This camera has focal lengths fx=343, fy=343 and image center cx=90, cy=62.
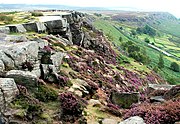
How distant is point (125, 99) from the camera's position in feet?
90.0

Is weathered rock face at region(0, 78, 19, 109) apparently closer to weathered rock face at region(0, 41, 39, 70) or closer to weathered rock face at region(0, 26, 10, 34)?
weathered rock face at region(0, 41, 39, 70)

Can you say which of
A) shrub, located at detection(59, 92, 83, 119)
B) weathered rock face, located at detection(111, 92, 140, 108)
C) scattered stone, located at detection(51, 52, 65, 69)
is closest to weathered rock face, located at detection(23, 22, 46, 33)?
scattered stone, located at detection(51, 52, 65, 69)

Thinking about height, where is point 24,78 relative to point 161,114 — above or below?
above

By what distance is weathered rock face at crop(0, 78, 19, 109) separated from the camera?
1886 centimetres

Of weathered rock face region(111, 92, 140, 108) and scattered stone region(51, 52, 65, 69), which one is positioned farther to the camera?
scattered stone region(51, 52, 65, 69)

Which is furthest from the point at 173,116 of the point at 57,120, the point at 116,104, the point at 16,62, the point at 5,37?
the point at 5,37

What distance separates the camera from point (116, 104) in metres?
27.5

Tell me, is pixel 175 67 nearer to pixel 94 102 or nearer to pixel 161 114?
pixel 94 102

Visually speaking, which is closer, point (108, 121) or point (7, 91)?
point (7, 91)

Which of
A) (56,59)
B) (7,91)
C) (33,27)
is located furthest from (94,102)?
(33,27)

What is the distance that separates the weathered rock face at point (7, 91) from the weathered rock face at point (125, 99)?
993cm

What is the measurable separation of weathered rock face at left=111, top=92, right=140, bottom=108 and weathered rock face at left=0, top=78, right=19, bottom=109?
32.6 feet

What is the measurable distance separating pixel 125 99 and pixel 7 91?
1116 centimetres

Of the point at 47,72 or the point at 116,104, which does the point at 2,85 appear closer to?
the point at 47,72
